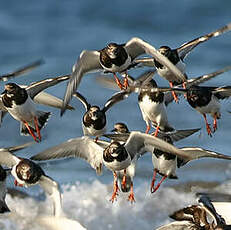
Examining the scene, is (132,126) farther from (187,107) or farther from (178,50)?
(178,50)

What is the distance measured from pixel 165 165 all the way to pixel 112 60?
114 cm

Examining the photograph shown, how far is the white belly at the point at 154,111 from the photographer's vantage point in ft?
33.9

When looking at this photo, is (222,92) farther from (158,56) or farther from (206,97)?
(158,56)

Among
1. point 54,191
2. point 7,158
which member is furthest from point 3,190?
point 54,191

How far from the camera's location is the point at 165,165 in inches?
402

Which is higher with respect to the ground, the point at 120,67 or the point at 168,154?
the point at 120,67

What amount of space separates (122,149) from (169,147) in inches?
17.4

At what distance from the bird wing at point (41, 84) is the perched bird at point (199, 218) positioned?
1.97m

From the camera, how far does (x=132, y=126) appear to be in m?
15.4

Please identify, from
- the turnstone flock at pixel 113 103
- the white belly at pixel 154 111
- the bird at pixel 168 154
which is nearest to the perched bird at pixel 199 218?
the turnstone flock at pixel 113 103

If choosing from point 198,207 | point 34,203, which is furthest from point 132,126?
point 198,207

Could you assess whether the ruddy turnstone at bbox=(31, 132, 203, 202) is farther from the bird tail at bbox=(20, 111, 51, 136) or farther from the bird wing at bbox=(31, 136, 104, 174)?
the bird tail at bbox=(20, 111, 51, 136)

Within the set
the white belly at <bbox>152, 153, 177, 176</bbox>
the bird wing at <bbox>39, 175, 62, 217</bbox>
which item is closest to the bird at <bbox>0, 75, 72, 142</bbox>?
the bird wing at <bbox>39, 175, 62, 217</bbox>

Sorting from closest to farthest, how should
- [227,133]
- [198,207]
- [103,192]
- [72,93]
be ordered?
[198,207] < [72,93] < [103,192] < [227,133]
